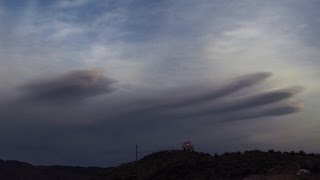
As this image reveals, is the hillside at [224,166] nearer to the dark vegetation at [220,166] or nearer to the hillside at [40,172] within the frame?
the dark vegetation at [220,166]

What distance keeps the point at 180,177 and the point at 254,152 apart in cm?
735

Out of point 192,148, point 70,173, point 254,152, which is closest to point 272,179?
point 254,152

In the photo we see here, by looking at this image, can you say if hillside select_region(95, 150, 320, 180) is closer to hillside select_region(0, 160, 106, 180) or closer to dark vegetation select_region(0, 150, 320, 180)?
dark vegetation select_region(0, 150, 320, 180)

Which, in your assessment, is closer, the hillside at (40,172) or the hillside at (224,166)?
the hillside at (224,166)

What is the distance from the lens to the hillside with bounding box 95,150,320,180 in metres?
37.3

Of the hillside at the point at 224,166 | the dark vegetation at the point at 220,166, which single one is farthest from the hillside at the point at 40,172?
the hillside at the point at 224,166

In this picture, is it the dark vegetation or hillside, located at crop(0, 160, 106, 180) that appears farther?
hillside, located at crop(0, 160, 106, 180)

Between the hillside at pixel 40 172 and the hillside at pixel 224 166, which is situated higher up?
the hillside at pixel 40 172

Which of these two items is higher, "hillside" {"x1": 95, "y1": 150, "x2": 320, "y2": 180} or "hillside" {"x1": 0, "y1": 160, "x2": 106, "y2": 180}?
"hillside" {"x1": 0, "y1": 160, "x2": 106, "y2": 180}

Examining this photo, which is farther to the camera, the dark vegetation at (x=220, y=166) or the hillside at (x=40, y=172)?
the hillside at (x=40, y=172)

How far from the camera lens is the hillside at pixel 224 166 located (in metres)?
37.3

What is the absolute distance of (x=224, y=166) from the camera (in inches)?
1666

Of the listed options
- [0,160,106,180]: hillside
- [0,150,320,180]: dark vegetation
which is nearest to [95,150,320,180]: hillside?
[0,150,320,180]: dark vegetation

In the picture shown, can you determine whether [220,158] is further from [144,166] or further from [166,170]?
[144,166]
